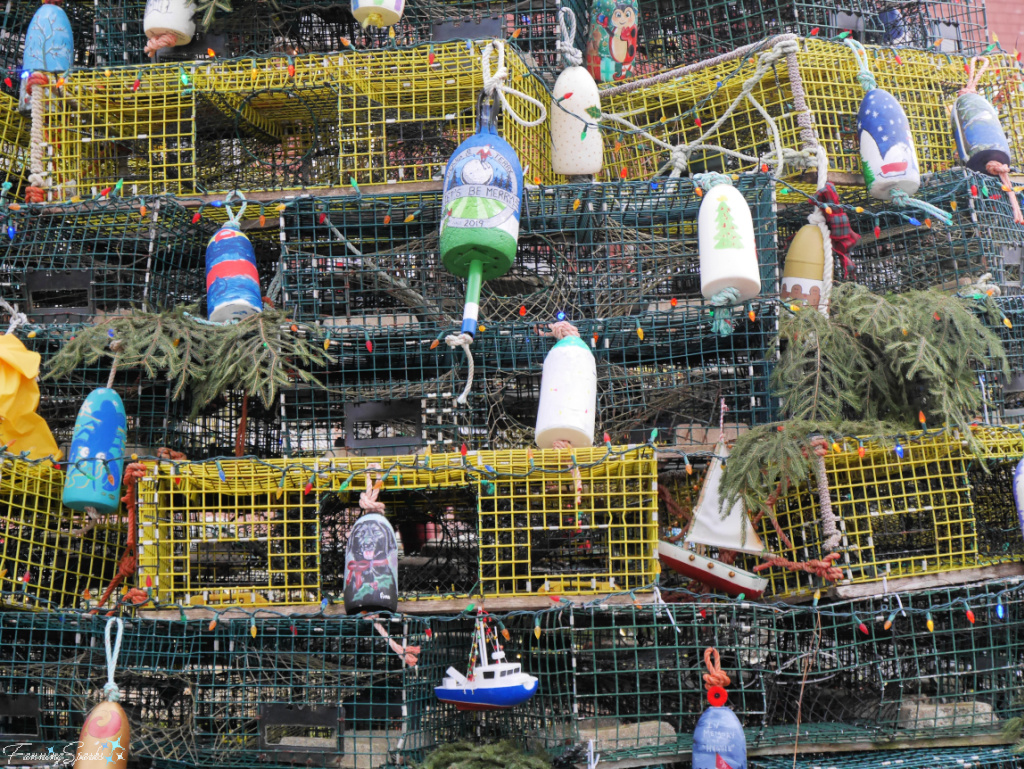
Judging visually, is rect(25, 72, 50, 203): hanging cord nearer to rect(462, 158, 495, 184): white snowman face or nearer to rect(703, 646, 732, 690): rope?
rect(462, 158, 495, 184): white snowman face

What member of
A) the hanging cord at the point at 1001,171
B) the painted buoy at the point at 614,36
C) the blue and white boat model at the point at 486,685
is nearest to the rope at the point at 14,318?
the blue and white boat model at the point at 486,685

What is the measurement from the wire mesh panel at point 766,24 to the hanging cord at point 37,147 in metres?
6.20

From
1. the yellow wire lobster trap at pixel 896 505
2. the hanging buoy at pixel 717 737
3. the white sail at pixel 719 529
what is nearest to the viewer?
the hanging buoy at pixel 717 737

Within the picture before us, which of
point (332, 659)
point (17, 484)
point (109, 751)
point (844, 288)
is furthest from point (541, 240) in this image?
point (109, 751)

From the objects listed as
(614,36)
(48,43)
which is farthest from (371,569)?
(614,36)

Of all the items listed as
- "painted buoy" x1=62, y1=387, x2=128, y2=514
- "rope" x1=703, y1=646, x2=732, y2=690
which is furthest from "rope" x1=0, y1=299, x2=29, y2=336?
"rope" x1=703, y1=646, x2=732, y2=690

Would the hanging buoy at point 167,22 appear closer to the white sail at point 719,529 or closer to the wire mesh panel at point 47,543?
the wire mesh panel at point 47,543

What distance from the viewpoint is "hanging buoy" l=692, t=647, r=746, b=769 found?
360 inches

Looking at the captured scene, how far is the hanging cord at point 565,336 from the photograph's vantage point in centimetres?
997

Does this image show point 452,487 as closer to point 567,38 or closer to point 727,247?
point 727,247

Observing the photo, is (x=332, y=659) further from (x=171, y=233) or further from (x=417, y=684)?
(x=171, y=233)

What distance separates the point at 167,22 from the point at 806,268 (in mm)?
6483

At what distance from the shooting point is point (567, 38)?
527 inches

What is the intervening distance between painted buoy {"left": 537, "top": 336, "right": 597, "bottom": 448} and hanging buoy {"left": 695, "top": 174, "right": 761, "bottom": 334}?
1.28 metres
